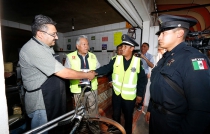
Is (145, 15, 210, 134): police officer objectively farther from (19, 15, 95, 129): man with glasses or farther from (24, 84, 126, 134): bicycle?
(19, 15, 95, 129): man with glasses

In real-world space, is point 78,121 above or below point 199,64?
below

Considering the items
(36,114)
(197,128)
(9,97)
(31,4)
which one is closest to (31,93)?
(36,114)

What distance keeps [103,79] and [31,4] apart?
3.16 m

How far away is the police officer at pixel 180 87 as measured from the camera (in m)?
1.02

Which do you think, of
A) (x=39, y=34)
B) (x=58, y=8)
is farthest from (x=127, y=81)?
(x=58, y=8)

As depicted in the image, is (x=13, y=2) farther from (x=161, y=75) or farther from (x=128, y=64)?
(x=161, y=75)

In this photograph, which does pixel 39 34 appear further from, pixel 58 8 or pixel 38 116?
pixel 58 8

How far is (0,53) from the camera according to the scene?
0.64m

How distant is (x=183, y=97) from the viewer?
3.85 feet

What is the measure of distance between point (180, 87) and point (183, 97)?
4.6 inches

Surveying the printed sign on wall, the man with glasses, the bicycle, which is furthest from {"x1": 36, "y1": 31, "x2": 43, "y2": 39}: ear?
the printed sign on wall

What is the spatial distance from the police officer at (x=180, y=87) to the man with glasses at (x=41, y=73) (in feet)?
4.01

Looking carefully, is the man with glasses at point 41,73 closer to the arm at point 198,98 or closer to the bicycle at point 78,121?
the bicycle at point 78,121

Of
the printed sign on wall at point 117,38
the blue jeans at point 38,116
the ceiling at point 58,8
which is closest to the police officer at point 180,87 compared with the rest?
the blue jeans at point 38,116
